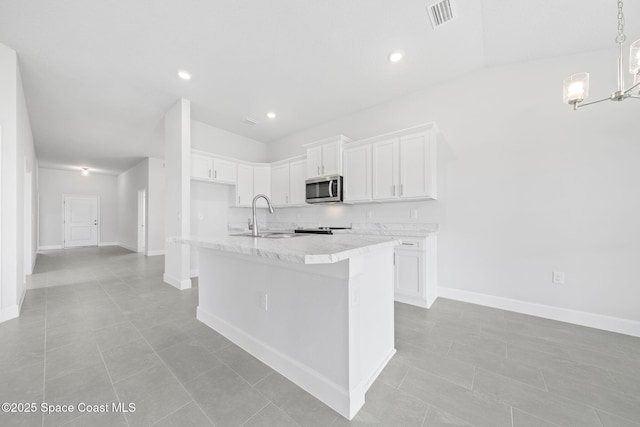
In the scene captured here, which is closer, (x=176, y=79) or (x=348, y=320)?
(x=348, y=320)

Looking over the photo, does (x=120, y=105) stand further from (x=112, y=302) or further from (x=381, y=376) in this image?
(x=381, y=376)

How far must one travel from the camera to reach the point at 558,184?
260 centimetres

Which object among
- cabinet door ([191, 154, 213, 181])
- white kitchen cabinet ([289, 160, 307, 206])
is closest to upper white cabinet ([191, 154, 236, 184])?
cabinet door ([191, 154, 213, 181])

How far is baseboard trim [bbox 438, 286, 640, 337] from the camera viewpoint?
2290mm

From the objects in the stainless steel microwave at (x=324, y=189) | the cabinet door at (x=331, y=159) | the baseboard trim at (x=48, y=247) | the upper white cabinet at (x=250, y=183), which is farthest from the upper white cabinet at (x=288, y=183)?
the baseboard trim at (x=48, y=247)

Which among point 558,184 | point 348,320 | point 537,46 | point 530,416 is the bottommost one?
point 530,416

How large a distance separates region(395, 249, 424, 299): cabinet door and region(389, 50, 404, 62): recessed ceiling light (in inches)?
91.6

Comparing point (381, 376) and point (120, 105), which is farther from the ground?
point (120, 105)

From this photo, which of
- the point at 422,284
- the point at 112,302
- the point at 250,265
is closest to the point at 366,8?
the point at 250,265

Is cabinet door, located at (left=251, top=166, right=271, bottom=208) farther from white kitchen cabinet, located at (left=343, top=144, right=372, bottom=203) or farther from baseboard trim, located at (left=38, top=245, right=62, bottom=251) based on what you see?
baseboard trim, located at (left=38, top=245, right=62, bottom=251)

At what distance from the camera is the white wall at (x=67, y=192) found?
835cm

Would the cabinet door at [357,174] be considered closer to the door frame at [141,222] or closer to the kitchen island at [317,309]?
the kitchen island at [317,309]

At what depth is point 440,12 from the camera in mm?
2213

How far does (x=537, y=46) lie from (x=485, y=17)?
0.77 m
